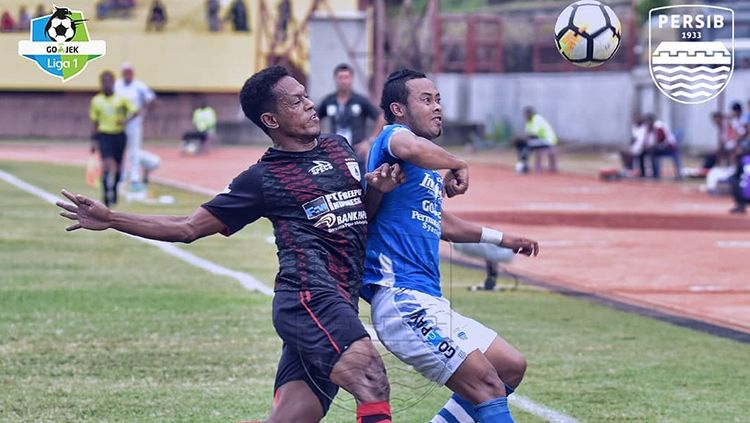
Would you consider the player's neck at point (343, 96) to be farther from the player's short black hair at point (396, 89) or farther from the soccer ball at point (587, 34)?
the player's short black hair at point (396, 89)

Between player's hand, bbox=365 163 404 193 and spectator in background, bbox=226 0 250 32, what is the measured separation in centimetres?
4859

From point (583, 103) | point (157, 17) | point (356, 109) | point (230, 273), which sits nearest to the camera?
point (230, 273)

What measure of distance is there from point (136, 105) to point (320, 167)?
18344 mm

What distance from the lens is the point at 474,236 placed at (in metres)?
7.18

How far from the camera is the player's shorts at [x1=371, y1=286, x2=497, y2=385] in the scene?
21.1 ft

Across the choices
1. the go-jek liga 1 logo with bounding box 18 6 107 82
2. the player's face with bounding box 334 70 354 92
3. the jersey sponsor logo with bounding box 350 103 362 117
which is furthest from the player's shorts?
the jersey sponsor logo with bounding box 350 103 362 117

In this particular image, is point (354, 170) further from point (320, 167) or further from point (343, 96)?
point (343, 96)

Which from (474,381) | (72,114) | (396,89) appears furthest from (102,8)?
(474,381)

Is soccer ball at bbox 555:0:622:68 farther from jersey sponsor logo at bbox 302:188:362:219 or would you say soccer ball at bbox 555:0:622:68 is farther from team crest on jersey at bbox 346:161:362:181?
jersey sponsor logo at bbox 302:188:362:219

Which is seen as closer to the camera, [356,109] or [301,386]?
[301,386]

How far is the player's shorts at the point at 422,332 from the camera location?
6426 mm

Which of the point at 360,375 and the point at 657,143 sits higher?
the point at 360,375

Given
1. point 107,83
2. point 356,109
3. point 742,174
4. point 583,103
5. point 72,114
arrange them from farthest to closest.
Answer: point 72,114
point 583,103
point 742,174
point 107,83
point 356,109

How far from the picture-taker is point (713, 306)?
13.5m
